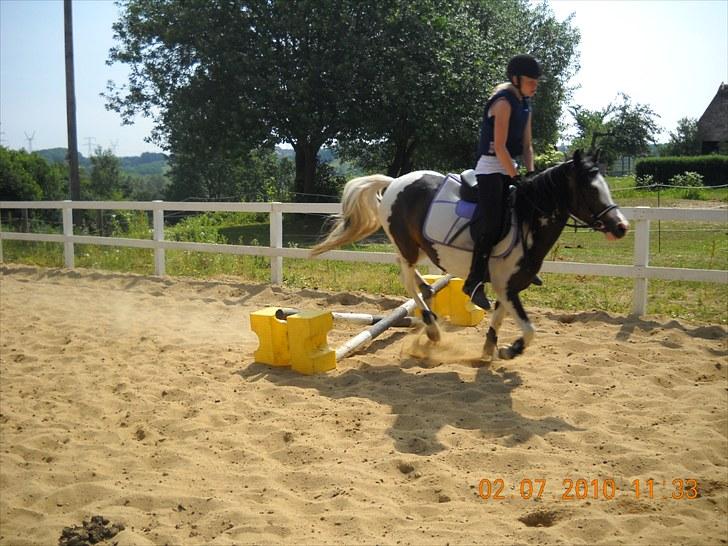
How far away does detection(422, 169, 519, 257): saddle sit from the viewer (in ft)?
18.5

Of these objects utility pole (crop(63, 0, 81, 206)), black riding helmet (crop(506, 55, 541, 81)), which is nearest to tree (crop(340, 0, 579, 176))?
utility pole (crop(63, 0, 81, 206))

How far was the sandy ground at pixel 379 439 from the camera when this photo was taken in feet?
11.1

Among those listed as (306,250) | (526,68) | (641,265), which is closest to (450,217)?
(526,68)

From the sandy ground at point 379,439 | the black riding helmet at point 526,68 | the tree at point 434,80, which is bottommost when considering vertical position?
the sandy ground at point 379,439

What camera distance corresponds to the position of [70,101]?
17.6m

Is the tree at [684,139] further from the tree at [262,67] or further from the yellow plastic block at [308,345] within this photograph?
the yellow plastic block at [308,345]

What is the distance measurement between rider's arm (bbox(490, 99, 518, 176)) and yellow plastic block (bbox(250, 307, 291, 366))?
2525 mm

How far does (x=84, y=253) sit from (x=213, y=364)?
9745 mm

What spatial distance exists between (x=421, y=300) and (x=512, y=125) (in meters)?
2.00

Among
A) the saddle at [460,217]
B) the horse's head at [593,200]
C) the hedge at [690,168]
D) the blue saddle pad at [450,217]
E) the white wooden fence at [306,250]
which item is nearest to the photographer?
the horse's head at [593,200]

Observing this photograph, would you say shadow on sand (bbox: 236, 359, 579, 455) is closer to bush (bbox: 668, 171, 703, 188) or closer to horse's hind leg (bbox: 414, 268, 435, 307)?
horse's hind leg (bbox: 414, 268, 435, 307)

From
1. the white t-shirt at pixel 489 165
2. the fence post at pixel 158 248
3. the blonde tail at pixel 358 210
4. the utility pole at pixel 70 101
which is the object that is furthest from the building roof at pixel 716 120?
the white t-shirt at pixel 489 165

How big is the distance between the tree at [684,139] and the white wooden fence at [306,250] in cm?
4358

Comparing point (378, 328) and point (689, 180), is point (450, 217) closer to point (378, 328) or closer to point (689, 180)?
point (378, 328)
